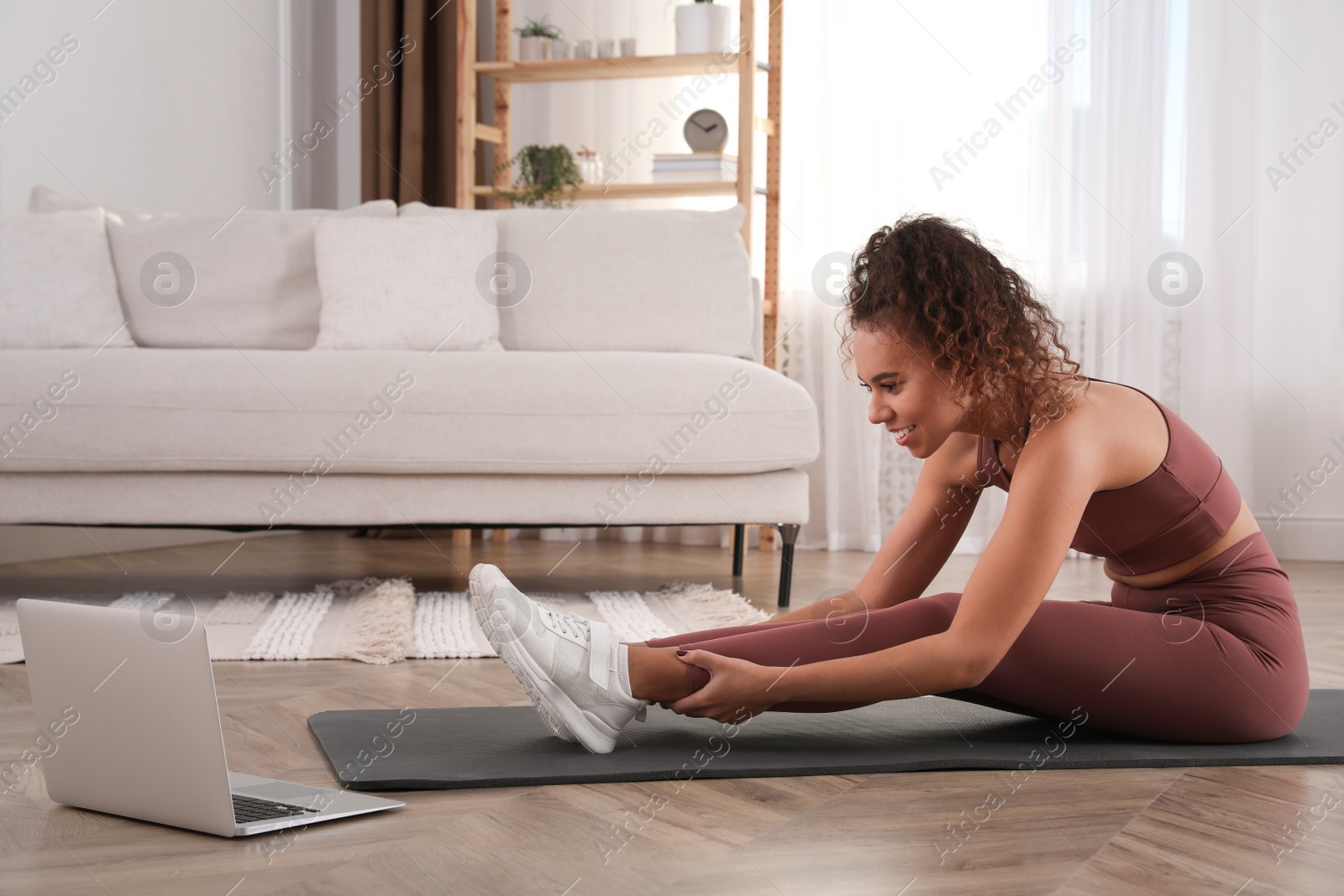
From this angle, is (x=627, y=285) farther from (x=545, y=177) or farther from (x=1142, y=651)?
(x=1142, y=651)

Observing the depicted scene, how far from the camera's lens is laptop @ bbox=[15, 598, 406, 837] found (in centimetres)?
103

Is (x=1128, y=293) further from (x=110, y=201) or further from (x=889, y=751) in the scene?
(x=110, y=201)

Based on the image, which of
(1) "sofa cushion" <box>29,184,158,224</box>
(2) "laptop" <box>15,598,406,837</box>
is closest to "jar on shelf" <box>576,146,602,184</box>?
(1) "sofa cushion" <box>29,184,158,224</box>

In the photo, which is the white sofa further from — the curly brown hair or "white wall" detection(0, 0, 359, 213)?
the curly brown hair

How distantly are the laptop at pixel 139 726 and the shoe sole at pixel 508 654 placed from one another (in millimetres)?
177

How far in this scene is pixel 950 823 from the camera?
1.13 m

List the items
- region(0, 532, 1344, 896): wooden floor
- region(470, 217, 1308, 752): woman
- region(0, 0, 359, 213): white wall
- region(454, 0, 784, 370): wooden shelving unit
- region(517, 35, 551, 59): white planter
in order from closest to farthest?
region(0, 532, 1344, 896): wooden floor < region(470, 217, 1308, 752): woman < region(0, 0, 359, 213): white wall < region(454, 0, 784, 370): wooden shelving unit < region(517, 35, 551, 59): white planter

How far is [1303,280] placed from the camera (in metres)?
3.40

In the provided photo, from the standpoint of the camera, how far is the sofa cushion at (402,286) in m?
2.79

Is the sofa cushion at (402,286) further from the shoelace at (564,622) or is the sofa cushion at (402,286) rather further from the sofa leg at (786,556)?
the shoelace at (564,622)

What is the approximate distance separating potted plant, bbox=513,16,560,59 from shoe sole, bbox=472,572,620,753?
9.52ft

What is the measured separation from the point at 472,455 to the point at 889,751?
122 cm

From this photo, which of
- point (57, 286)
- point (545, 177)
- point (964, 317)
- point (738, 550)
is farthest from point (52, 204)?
point (964, 317)

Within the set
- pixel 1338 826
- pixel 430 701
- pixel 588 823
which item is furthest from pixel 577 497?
pixel 1338 826
